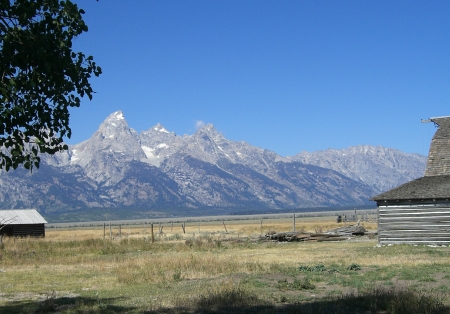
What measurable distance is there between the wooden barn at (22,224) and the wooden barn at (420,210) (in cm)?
4138

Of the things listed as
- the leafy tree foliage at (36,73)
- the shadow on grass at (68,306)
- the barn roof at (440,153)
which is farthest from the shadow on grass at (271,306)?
the barn roof at (440,153)

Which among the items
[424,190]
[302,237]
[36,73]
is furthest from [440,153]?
[36,73]

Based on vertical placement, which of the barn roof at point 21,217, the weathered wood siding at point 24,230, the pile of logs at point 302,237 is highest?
the barn roof at point 21,217

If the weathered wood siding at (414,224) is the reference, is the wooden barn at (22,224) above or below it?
below

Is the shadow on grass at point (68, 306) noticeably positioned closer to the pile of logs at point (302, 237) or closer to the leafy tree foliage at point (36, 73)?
the leafy tree foliage at point (36, 73)

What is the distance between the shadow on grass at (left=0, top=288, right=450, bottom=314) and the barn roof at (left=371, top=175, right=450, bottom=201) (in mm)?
20754

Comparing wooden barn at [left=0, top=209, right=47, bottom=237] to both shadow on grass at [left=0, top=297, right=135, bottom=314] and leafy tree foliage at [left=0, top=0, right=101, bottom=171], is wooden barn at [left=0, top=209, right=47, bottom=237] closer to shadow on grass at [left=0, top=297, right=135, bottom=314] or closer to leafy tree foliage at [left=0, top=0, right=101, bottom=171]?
shadow on grass at [left=0, top=297, right=135, bottom=314]

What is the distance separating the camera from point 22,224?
63.8 metres

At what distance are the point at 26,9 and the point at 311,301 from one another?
9.80 metres

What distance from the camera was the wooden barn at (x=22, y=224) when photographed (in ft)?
206

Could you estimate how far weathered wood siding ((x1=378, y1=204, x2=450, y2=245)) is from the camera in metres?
34.8

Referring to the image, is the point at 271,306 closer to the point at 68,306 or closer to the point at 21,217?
the point at 68,306

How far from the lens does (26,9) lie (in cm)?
908

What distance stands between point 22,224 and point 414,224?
43.6 metres
